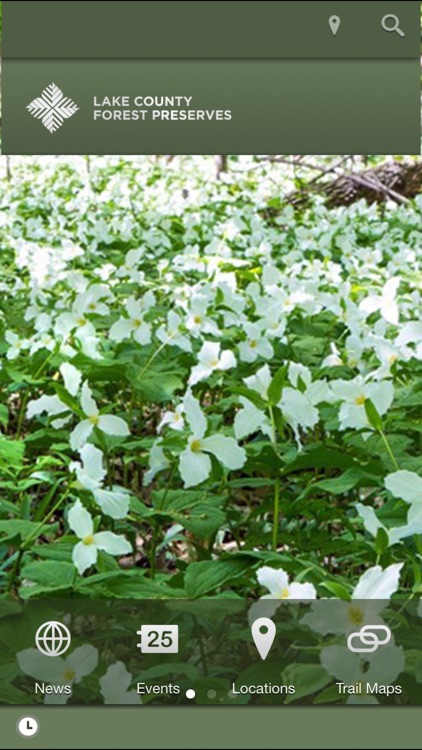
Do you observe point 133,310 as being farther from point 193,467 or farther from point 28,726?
point 28,726

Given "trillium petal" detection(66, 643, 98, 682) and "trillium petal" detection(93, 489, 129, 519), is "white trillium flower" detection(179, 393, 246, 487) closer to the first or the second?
"trillium petal" detection(93, 489, 129, 519)

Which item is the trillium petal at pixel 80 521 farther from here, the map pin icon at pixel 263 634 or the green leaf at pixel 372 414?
the green leaf at pixel 372 414

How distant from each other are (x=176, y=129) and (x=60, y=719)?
45.3 inches

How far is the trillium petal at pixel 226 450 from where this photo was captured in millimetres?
1173

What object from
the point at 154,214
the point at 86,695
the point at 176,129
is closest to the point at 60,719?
the point at 86,695

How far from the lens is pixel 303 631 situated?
994 mm

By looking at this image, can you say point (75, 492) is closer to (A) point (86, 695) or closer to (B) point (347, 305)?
(A) point (86, 695)

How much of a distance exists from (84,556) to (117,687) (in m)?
0.14

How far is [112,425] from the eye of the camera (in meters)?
1.30

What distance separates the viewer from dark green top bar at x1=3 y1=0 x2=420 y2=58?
165cm

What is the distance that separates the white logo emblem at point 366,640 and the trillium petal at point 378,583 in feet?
0.19

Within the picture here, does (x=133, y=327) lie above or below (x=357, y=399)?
above

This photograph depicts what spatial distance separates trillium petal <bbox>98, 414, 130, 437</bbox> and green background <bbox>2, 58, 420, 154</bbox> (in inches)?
27.6

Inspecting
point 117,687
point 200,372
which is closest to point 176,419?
point 200,372
